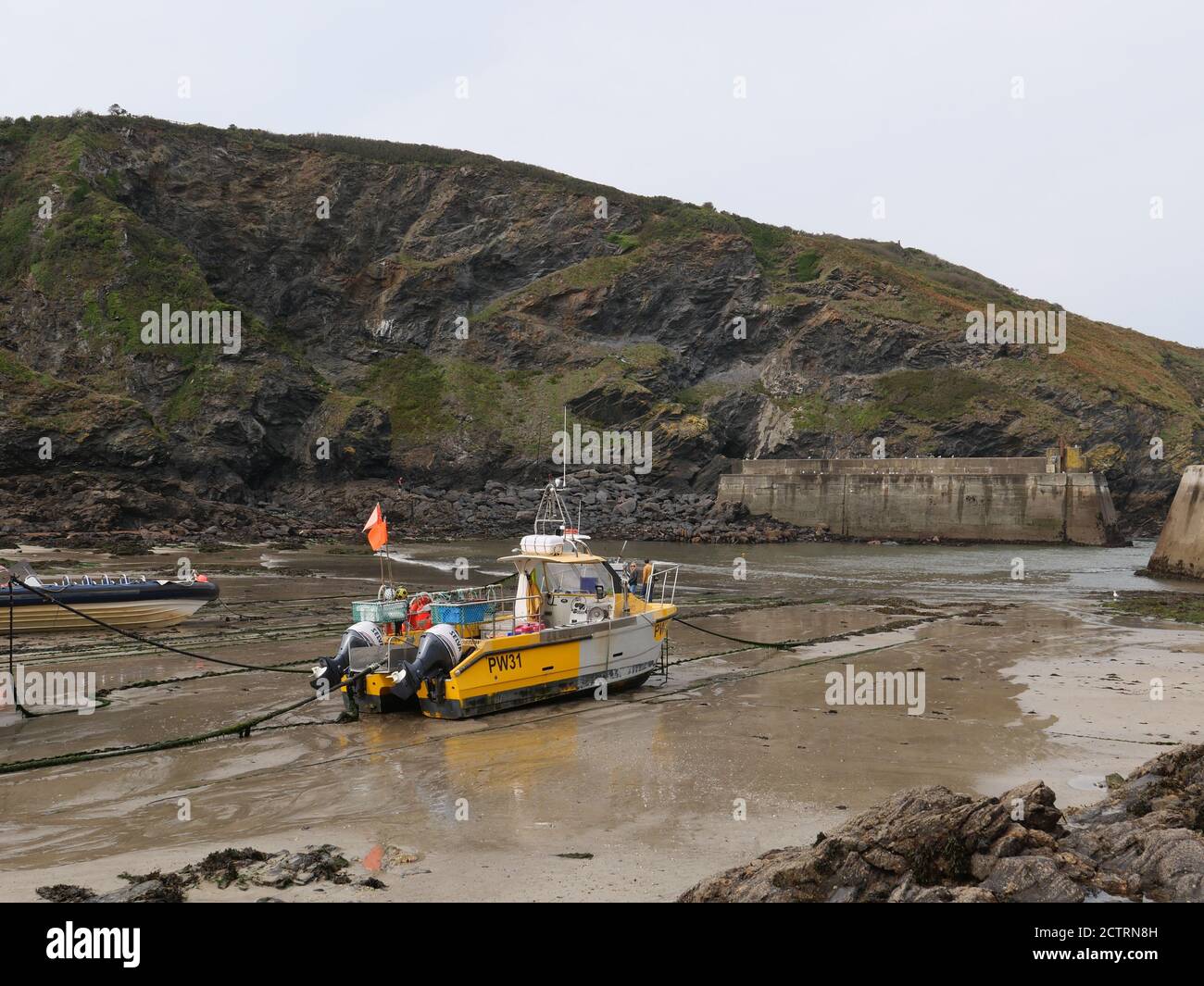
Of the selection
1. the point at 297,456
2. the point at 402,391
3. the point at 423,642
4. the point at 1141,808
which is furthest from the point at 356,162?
the point at 1141,808

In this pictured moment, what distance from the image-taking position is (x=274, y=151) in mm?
80625

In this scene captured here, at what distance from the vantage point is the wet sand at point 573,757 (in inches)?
329

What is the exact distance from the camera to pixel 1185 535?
122ft

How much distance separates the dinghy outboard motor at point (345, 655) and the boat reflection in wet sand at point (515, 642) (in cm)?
2

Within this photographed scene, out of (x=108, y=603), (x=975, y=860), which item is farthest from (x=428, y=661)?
(x=108, y=603)

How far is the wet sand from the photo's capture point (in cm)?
837

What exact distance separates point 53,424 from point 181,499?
21.5ft

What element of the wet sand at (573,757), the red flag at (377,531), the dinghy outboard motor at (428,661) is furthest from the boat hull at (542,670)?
the red flag at (377,531)

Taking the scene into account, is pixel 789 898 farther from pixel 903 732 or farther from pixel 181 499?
pixel 181 499

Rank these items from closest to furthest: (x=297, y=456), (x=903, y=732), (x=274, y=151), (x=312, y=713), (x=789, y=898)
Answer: (x=789, y=898) → (x=903, y=732) → (x=312, y=713) → (x=297, y=456) → (x=274, y=151)

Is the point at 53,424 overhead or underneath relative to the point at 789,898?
overhead

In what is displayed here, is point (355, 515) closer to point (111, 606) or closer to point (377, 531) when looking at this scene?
point (111, 606)

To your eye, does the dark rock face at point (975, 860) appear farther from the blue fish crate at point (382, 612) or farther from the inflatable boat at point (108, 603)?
the inflatable boat at point (108, 603)

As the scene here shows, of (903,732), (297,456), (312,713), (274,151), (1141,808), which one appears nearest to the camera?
(1141,808)
